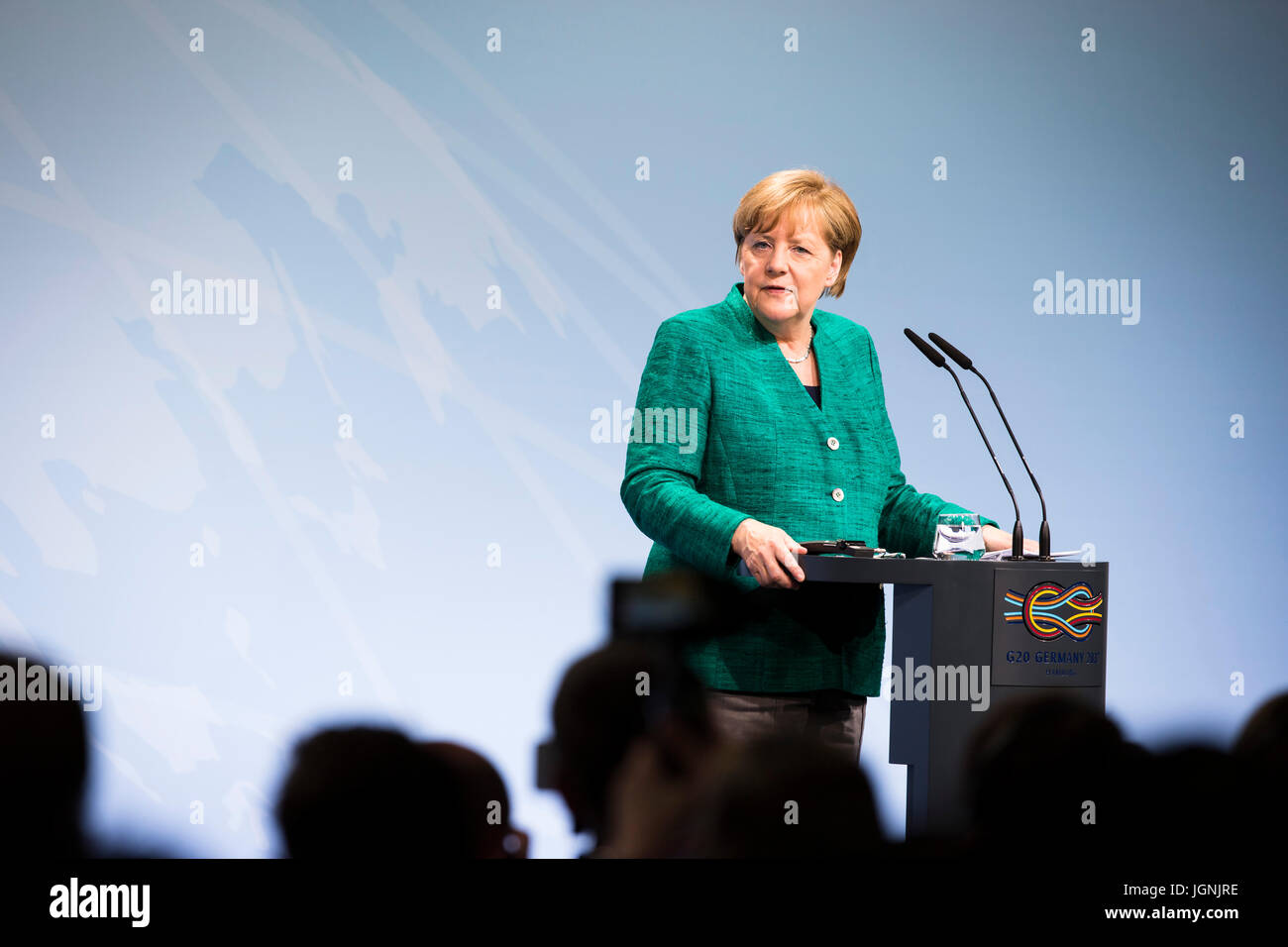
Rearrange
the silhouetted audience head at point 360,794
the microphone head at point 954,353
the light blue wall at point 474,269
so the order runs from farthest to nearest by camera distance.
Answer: the light blue wall at point 474,269
the microphone head at point 954,353
the silhouetted audience head at point 360,794

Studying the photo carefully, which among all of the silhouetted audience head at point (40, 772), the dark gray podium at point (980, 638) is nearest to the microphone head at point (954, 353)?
the dark gray podium at point (980, 638)

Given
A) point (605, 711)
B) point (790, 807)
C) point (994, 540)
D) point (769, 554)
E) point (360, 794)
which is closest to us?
point (790, 807)

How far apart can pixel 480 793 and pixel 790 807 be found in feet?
1.42

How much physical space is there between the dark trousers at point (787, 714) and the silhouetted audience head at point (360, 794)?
0.71 m

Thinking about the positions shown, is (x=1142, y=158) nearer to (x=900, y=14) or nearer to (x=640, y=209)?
(x=900, y=14)

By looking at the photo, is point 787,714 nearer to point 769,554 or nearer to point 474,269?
point 769,554

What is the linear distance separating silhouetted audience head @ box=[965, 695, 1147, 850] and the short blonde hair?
38.5 inches

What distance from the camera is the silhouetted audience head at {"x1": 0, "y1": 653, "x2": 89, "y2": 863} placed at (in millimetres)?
1646

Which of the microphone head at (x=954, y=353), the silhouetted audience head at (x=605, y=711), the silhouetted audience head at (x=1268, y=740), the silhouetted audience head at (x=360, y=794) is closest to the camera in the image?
the silhouetted audience head at (x=360, y=794)

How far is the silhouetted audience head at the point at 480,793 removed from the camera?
1517 millimetres

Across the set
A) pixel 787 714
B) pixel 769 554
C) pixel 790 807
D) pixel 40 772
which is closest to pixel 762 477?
pixel 769 554

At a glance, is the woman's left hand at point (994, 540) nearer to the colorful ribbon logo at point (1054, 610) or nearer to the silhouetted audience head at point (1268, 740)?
the colorful ribbon logo at point (1054, 610)

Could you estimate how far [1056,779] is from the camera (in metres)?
1.56

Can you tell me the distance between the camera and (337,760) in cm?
147
